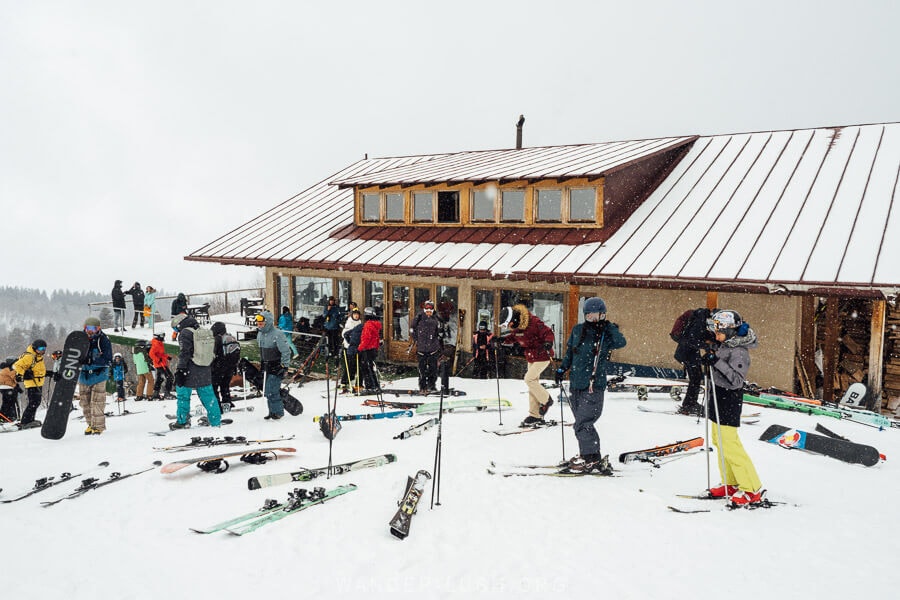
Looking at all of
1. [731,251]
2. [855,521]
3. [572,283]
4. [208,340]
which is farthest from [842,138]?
[208,340]

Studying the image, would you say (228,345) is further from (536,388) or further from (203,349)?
(536,388)

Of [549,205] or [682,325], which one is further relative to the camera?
[549,205]

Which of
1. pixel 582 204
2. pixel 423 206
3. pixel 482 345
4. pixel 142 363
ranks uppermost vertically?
pixel 423 206

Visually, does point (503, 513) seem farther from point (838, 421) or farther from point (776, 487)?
point (838, 421)

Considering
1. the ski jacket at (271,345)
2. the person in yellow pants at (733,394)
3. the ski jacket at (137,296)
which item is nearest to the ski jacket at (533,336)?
the person in yellow pants at (733,394)

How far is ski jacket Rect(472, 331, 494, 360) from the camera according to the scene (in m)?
12.9

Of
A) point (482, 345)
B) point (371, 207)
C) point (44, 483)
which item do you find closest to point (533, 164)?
point (371, 207)

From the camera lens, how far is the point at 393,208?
15938 millimetres

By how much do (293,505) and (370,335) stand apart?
5619 mm

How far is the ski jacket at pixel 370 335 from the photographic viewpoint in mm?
11203

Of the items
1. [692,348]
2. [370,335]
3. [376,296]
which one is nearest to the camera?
[692,348]

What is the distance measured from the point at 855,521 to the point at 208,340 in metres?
8.56

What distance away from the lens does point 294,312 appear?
17828 mm

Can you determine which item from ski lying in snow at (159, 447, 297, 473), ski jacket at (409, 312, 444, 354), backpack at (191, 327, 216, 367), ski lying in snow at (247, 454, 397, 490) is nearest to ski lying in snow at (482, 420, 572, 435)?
ski lying in snow at (247, 454, 397, 490)
